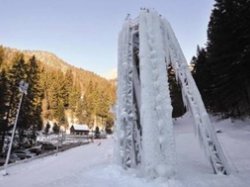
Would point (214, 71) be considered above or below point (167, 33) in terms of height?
above

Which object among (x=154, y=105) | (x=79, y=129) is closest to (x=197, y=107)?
(x=154, y=105)

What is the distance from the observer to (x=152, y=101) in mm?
7262

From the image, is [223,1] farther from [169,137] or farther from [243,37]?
[169,137]

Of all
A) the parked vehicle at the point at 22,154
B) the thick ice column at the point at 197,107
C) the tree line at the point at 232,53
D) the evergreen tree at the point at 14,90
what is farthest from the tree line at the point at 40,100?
the thick ice column at the point at 197,107

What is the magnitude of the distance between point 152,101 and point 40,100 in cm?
4173

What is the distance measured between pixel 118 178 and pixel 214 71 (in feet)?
60.1

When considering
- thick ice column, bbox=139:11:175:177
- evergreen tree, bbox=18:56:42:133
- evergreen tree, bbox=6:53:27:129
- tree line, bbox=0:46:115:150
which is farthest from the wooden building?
thick ice column, bbox=139:11:175:177

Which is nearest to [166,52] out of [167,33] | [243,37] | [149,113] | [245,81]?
[167,33]

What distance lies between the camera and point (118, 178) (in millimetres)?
6734

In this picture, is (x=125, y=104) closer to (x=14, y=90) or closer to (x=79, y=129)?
(x=14, y=90)

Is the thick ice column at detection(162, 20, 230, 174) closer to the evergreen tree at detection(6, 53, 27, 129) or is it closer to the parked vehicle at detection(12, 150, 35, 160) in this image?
the parked vehicle at detection(12, 150, 35, 160)

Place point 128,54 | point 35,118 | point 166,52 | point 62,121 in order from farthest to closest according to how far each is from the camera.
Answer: point 62,121, point 35,118, point 128,54, point 166,52

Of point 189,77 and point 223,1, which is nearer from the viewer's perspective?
point 189,77

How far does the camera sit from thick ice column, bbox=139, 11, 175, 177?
665cm
